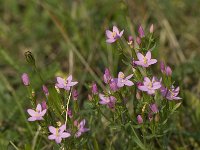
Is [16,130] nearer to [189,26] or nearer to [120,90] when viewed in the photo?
[120,90]

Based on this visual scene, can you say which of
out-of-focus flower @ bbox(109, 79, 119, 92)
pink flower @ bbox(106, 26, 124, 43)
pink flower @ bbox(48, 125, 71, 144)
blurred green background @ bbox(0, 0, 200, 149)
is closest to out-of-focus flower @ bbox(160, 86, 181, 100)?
out-of-focus flower @ bbox(109, 79, 119, 92)

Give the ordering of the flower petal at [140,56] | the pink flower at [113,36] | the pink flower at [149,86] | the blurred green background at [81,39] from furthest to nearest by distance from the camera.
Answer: the blurred green background at [81,39] → the pink flower at [113,36] → the flower petal at [140,56] → the pink flower at [149,86]

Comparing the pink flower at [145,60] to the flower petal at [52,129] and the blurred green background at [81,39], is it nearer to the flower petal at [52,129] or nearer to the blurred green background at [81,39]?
the flower petal at [52,129]

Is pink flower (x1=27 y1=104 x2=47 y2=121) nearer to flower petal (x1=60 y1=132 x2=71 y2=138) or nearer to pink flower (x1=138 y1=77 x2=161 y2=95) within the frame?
flower petal (x1=60 y1=132 x2=71 y2=138)

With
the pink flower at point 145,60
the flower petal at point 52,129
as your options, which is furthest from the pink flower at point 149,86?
the flower petal at point 52,129

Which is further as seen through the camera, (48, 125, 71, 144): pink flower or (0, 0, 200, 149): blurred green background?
(0, 0, 200, 149): blurred green background

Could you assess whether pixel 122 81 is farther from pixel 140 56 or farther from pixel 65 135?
pixel 65 135
